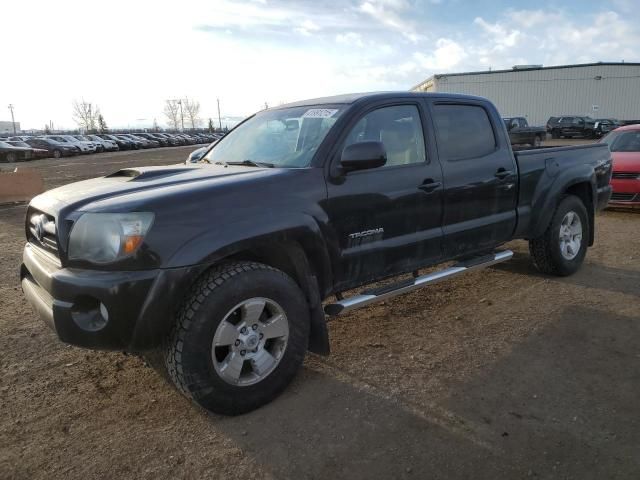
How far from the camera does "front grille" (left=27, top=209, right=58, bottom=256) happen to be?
2912 mm

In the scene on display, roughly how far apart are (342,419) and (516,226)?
9.03ft

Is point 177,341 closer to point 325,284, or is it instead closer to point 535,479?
point 325,284

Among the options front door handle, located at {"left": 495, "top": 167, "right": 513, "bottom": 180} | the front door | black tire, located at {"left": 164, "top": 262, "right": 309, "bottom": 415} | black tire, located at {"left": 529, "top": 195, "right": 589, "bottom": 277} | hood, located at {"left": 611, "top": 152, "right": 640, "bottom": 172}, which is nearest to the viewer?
black tire, located at {"left": 164, "top": 262, "right": 309, "bottom": 415}

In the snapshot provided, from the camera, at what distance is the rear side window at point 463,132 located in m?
4.14

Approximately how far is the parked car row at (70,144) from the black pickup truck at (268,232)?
1935 cm

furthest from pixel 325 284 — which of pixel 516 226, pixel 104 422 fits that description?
pixel 516 226

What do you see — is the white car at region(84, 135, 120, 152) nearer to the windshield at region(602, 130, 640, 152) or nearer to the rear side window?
the windshield at region(602, 130, 640, 152)

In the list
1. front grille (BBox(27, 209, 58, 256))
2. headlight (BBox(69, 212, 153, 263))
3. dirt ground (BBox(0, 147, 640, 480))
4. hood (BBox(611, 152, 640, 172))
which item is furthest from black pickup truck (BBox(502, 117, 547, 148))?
front grille (BBox(27, 209, 58, 256))

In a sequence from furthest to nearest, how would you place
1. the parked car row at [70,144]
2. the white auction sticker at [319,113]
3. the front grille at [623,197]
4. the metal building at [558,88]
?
1. the metal building at [558,88]
2. the parked car row at [70,144]
3. the front grille at [623,197]
4. the white auction sticker at [319,113]

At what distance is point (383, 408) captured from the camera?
2.99 m

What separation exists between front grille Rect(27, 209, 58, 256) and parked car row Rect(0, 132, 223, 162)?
64.6 feet

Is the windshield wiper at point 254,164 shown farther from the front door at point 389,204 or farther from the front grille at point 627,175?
the front grille at point 627,175

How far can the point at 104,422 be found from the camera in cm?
292

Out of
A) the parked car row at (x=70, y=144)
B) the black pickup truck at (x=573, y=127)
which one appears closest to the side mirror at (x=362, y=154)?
the parked car row at (x=70, y=144)
